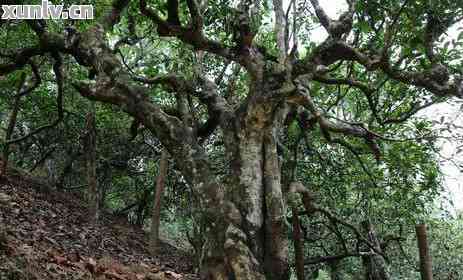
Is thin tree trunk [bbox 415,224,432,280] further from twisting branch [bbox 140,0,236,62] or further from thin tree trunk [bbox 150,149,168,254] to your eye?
thin tree trunk [bbox 150,149,168,254]

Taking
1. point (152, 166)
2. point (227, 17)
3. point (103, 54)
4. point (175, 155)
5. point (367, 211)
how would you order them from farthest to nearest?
point (152, 166) < point (367, 211) < point (227, 17) < point (103, 54) < point (175, 155)

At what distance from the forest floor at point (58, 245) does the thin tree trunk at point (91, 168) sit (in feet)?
1.12

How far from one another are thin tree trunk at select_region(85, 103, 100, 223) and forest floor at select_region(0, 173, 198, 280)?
34 centimetres

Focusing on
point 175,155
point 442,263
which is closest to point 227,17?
point 175,155

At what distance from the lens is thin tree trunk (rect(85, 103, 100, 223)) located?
11.1 metres

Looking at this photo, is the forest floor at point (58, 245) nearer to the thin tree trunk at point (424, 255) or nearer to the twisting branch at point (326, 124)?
Result: the twisting branch at point (326, 124)

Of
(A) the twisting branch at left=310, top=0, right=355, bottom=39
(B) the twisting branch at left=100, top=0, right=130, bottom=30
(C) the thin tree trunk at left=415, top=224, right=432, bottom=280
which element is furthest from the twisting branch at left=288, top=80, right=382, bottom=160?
(B) the twisting branch at left=100, top=0, right=130, bottom=30

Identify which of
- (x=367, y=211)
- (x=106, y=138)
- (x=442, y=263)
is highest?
(x=106, y=138)

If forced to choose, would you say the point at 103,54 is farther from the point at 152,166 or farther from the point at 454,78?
the point at 152,166

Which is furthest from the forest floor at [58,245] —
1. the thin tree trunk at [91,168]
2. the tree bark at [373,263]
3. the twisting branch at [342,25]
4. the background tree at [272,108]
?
the twisting branch at [342,25]

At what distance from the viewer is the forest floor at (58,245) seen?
4.62 metres

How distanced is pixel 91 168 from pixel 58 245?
4311 mm

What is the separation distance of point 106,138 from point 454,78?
11275 mm

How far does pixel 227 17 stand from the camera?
784cm
